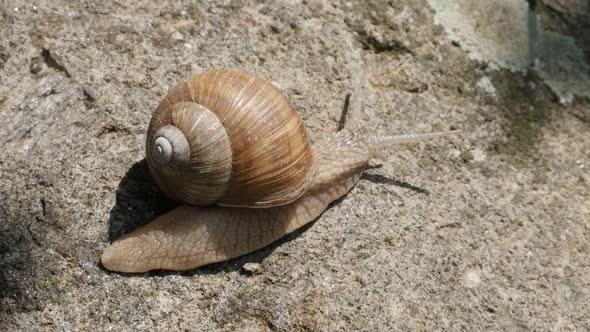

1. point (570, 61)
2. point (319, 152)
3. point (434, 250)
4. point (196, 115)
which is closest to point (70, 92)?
point (196, 115)

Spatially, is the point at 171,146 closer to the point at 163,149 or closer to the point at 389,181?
the point at 163,149

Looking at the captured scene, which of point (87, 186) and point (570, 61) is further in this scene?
point (570, 61)

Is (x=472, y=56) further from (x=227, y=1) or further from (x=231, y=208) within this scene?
(x=231, y=208)

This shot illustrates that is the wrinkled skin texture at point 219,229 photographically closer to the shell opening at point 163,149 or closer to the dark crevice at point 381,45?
the shell opening at point 163,149

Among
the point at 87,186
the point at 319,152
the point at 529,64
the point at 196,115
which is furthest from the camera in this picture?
the point at 529,64

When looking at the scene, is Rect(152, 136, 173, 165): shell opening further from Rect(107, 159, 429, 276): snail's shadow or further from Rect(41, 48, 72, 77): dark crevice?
Rect(41, 48, 72, 77): dark crevice

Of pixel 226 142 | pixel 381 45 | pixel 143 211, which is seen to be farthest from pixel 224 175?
pixel 381 45

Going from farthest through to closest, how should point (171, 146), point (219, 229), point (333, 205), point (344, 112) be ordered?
point (344, 112)
point (333, 205)
point (219, 229)
point (171, 146)
